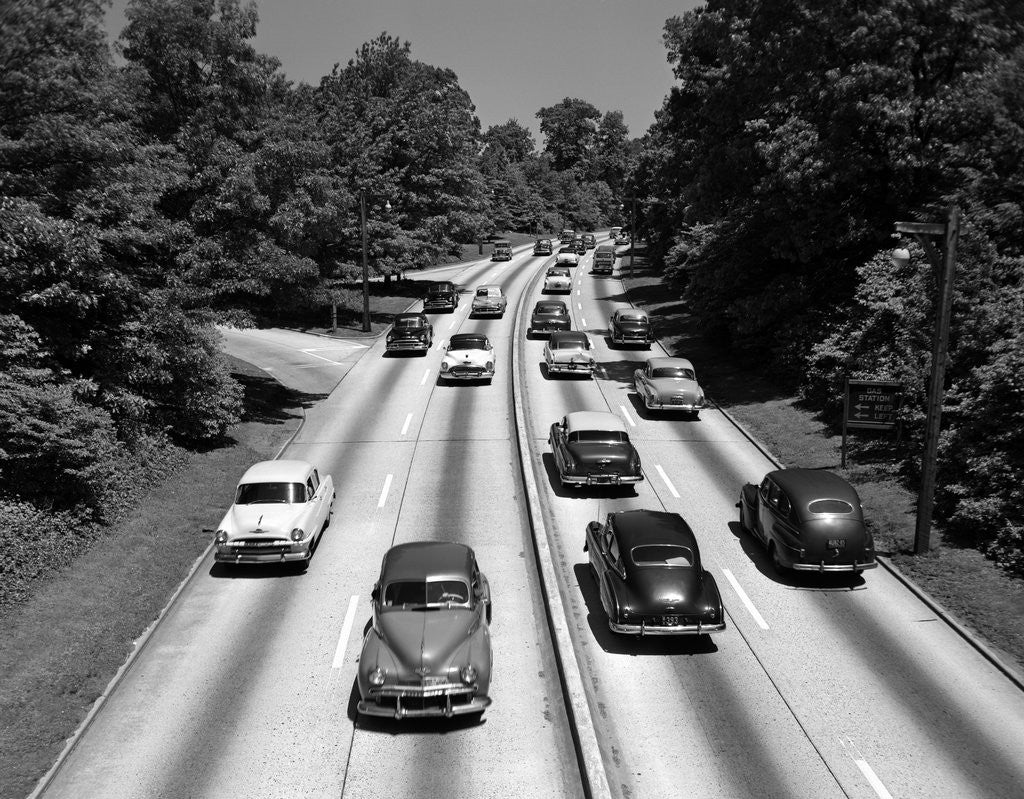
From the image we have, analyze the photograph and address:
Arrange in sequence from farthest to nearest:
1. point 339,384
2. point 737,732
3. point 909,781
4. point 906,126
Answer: point 339,384 < point 906,126 < point 737,732 < point 909,781

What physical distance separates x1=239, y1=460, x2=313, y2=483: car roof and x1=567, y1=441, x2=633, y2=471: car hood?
700cm

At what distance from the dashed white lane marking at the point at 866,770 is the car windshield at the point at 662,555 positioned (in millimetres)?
3976

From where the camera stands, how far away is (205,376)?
2489 cm

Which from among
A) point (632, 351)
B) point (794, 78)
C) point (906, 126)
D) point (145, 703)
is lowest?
point (145, 703)

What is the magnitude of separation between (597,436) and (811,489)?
6660 mm

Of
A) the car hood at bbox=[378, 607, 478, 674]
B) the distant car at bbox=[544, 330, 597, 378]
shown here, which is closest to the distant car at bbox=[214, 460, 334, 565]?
the car hood at bbox=[378, 607, 478, 674]

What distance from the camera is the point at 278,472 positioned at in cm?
1864

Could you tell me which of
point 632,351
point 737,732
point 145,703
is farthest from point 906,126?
point 145,703

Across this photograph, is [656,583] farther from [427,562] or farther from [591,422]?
[591,422]

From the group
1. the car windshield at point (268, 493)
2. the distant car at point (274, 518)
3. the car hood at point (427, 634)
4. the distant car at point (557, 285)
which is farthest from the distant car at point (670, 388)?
the distant car at point (557, 285)

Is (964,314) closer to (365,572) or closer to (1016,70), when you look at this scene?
(1016,70)

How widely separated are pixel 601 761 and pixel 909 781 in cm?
414

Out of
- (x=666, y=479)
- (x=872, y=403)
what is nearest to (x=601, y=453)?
(x=666, y=479)

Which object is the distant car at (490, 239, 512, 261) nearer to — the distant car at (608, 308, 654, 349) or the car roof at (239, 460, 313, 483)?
the distant car at (608, 308, 654, 349)
